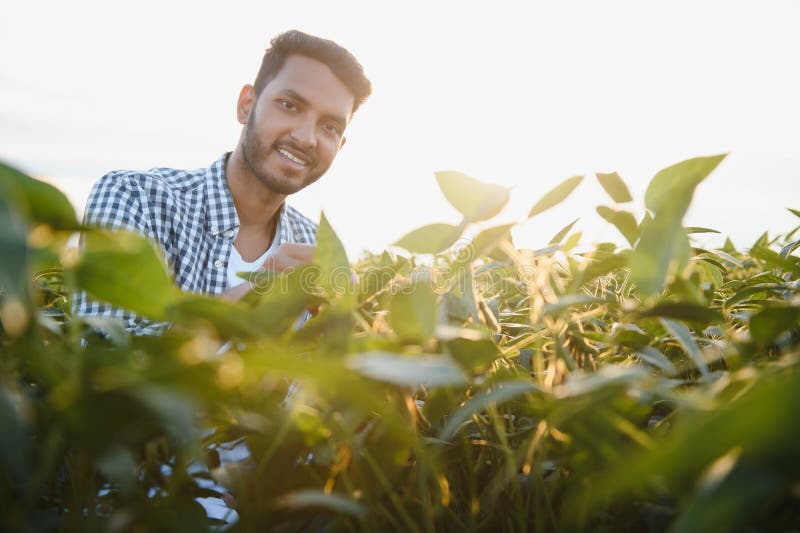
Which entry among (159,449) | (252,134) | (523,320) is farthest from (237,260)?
(159,449)

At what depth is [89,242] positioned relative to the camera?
0.80ft

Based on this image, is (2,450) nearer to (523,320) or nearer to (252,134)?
(523,320)

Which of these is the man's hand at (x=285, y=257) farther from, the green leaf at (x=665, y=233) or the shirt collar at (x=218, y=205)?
the shirt collar at (x=218, y=205)

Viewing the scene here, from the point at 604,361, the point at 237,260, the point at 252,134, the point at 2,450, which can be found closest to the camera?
the point at 2,450

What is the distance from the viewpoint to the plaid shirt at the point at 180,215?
2104 millimetres

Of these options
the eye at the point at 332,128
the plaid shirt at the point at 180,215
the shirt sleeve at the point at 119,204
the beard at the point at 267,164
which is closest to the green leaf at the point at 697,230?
the plaid shirt at the point at 180,215

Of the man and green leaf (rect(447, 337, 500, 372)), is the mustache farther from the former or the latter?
green leaf (rect(447, 337, 500, 372))

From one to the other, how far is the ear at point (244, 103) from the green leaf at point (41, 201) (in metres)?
3.14

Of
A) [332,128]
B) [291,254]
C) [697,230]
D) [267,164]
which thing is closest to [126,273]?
[697,230]

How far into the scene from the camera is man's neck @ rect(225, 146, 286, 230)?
282 centimetres

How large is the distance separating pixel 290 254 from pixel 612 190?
32.2 inches

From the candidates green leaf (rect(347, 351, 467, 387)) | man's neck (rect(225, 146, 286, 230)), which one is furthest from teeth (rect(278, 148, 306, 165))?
green leaf (rect(347, 351, 467, 387))

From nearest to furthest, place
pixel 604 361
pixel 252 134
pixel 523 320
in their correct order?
1. pixel 604 361
2. pixel 523 320
3. pixel 252 134

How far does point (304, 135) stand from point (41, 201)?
8.41 ft
